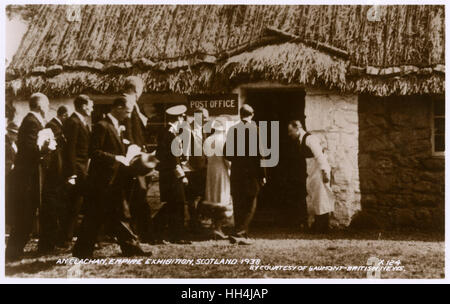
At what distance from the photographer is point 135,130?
7023 mm

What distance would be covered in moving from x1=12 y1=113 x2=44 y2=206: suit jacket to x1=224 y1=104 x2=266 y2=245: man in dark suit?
222 centimetres

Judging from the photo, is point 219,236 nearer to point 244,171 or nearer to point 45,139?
point 244,171

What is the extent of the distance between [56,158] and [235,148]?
210cm

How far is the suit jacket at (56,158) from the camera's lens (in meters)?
6.91

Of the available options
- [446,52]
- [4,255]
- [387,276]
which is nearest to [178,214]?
[4,255]

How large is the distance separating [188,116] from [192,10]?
4.51 feet

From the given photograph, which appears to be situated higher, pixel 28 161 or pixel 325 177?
pixel 28 161

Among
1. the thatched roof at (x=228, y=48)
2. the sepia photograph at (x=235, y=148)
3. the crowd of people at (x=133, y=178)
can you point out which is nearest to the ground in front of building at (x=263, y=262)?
the sepia photograph at (x=235, y=148)

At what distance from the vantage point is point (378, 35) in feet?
23.7

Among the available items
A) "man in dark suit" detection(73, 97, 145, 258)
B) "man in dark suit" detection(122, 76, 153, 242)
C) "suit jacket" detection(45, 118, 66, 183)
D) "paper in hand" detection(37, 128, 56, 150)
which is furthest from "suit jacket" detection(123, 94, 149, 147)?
"paper in hand" detection(37, 128, 56, 150)

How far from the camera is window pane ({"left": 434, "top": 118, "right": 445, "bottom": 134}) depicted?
7184mm

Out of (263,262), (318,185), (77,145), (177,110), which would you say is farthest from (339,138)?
(77,145)

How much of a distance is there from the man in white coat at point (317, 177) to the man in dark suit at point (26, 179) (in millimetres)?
3006
